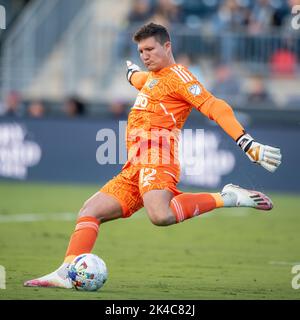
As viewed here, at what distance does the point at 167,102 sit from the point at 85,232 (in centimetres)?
142

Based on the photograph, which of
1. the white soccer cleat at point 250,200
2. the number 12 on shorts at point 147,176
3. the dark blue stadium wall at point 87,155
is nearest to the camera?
the number 12 on shorts at point 147,176

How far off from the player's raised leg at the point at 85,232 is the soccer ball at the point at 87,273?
15 centimetres

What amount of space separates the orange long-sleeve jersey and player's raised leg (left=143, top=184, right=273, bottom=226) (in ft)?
2.05

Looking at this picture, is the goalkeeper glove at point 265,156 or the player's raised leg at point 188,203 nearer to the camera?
the goalkeeper glove at point 265,156

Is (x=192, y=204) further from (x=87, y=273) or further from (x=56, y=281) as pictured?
(x=56, y=281)

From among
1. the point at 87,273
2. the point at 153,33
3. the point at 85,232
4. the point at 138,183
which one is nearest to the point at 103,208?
the point at 85,232

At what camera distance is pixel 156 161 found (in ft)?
29.4

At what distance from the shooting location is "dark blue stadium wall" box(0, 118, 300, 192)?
1897cm

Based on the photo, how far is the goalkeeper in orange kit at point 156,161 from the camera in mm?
8711

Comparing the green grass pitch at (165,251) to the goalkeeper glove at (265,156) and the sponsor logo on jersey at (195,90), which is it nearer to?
the goalkeeper glove at (265,156)

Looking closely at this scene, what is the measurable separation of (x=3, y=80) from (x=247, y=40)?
604 cm

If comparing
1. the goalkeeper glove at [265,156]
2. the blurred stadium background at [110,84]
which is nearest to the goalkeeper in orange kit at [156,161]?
the goalkeeper glove at [265,156]
